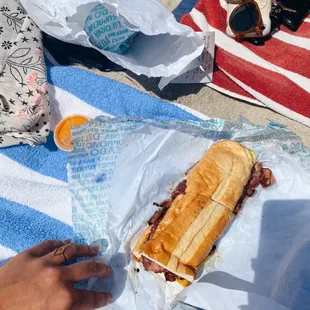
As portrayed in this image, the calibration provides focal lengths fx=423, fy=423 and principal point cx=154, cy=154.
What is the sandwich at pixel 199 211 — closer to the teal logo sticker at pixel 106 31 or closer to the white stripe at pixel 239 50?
the white stripe at pixel 239 50

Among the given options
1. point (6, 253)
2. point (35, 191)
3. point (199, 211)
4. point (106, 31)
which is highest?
point (106, 31)

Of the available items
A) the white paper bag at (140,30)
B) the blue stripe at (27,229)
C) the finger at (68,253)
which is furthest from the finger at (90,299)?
the white paper bag at (140,30)

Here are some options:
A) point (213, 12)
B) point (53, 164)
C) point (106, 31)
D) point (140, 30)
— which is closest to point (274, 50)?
point (213, 12)

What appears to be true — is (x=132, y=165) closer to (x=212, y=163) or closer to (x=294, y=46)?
(x=212, y=163)

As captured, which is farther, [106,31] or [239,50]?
[239,50]

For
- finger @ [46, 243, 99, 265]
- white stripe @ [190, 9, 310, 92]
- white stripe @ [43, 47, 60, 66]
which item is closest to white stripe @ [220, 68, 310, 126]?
white stripe @ [190, 9, 310, 92]

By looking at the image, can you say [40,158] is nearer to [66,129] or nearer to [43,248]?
[66,129]
